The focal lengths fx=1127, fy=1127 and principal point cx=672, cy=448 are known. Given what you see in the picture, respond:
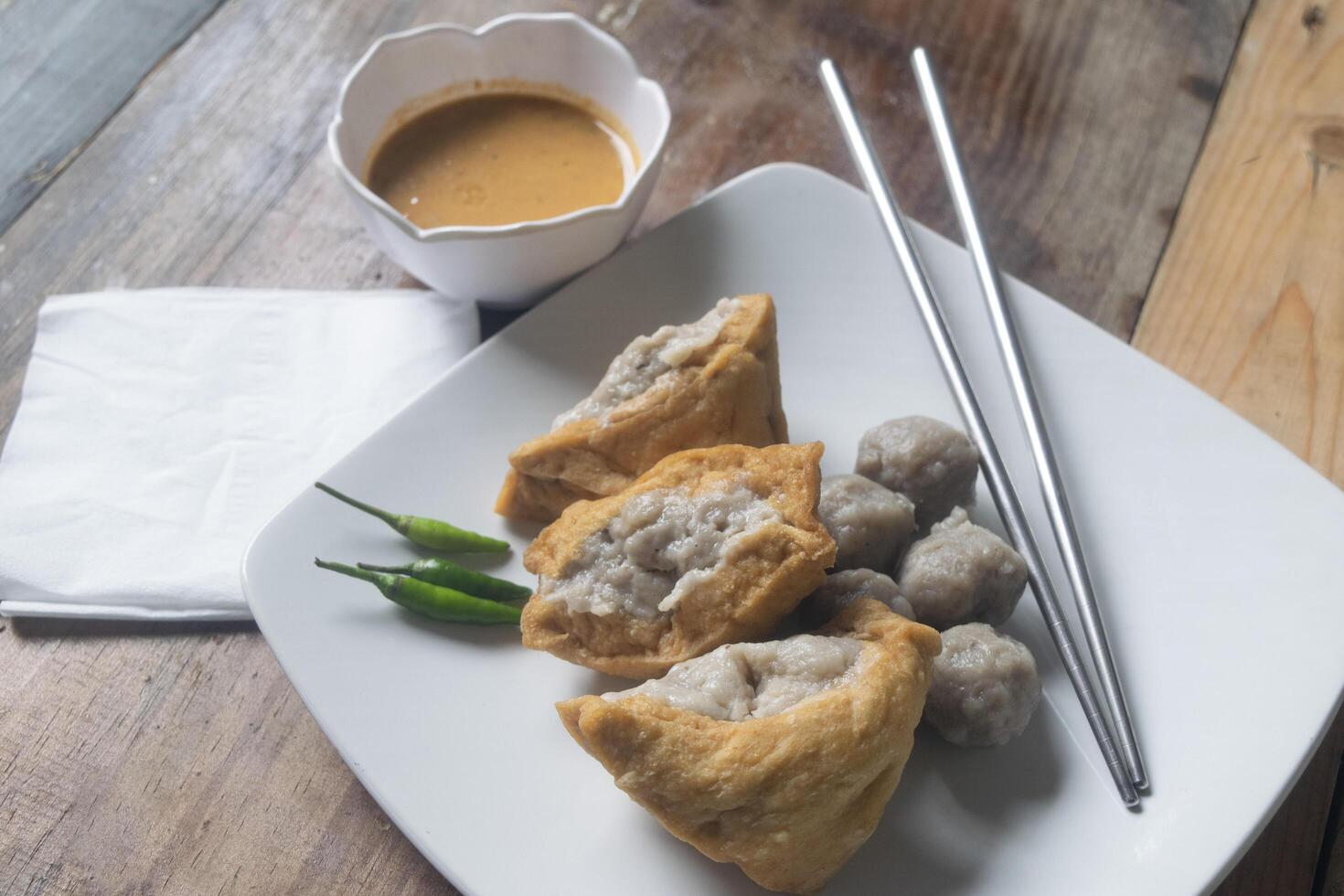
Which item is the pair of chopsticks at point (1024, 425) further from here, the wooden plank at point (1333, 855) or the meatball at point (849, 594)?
the wooden plank at point (1333, 855)

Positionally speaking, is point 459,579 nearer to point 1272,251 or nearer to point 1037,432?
point 1037,432

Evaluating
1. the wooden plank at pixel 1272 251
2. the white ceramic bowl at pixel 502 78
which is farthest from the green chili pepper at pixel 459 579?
the wooden plank at pixel 1272 251

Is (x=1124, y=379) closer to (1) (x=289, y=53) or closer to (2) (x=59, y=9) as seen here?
(1) (x=289, y=53)

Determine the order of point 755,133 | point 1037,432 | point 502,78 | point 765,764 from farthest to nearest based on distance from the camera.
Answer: point 755,133 < point 502,78 < point 1037,432 < point 765,764

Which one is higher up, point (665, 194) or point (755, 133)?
point (755, 133)

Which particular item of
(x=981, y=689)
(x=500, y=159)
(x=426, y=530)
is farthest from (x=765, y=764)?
(x=500, y=159)

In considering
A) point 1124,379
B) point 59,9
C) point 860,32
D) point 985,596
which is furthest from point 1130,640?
point 59,9

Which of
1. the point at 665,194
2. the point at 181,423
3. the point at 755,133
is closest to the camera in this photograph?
the point at 181,423

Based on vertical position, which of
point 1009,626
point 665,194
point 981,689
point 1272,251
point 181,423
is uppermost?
point 1272,251
